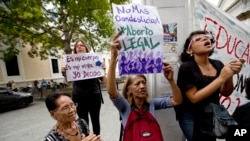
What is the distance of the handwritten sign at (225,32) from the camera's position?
7.36 ft

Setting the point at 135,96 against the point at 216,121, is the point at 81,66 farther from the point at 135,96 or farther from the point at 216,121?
the point at 216,121

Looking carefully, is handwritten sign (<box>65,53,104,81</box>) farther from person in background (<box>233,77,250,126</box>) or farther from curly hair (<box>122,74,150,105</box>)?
person in background (<box>233,77,250,126</box>)

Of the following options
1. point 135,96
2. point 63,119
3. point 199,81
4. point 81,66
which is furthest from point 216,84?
point 81,66

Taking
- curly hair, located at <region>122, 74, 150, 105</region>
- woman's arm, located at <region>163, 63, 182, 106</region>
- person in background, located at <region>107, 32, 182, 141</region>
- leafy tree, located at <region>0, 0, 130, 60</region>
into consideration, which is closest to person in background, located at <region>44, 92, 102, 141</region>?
person in background, located at <region>107, 32, 182, 141</region>

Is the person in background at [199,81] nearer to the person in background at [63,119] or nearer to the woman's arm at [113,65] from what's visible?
the woman's arm at [113,65]

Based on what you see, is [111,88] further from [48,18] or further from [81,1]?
[48,18]

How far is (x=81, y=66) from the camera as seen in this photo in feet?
9.58

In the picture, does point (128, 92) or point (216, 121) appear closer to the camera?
point (216, 121)

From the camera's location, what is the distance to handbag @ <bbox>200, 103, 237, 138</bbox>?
1492 mm

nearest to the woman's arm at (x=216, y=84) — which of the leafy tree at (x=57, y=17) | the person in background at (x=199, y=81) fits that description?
the person in background at (x=199, y=81)

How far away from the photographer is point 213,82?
1624 millimetres

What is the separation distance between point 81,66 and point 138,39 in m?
1.31

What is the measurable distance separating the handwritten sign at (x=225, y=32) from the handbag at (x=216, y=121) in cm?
95

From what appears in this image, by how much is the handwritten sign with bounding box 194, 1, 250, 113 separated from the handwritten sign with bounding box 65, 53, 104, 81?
1425 millimetres
